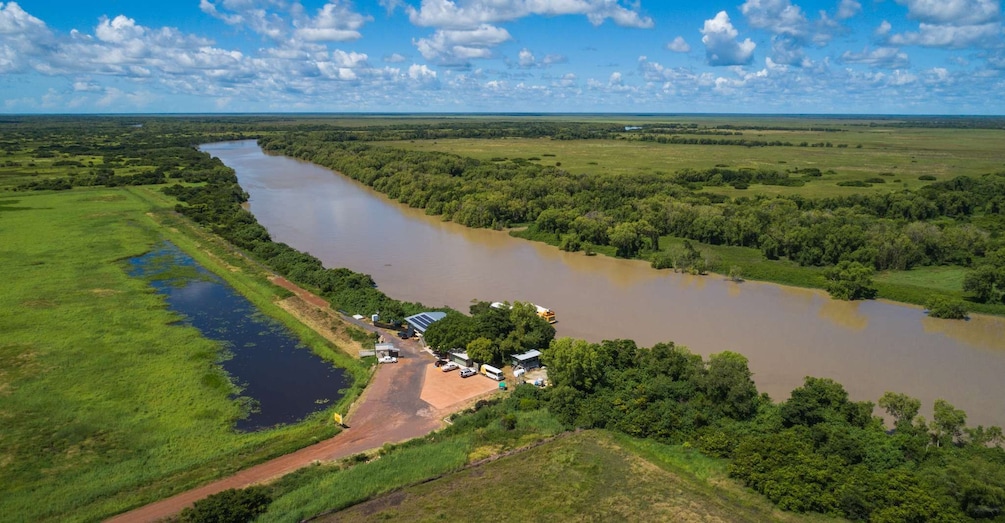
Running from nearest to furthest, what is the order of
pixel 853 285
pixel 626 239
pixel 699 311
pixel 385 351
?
pixel 385 351
pixel 699 311
pixel 853 285
pixel 626 239

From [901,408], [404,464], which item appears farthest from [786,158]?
[404,464]

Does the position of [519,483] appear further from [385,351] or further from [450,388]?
[385,351]

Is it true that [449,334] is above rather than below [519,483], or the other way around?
above

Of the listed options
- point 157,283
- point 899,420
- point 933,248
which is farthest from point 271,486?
point 933,248

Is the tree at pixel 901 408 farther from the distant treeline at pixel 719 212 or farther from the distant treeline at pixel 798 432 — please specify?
the distant treeline at pixel 719 212

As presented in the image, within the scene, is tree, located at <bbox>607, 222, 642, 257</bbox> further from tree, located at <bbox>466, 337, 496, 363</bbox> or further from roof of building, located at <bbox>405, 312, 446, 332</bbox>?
tree, located at <bbox>466, 337, 496, 363</bbox>

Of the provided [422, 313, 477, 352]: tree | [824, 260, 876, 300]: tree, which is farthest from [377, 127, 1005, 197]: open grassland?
[422, 313, 477, 352]: tree

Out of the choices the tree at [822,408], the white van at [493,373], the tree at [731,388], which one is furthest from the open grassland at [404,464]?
the tree at [822,408]
